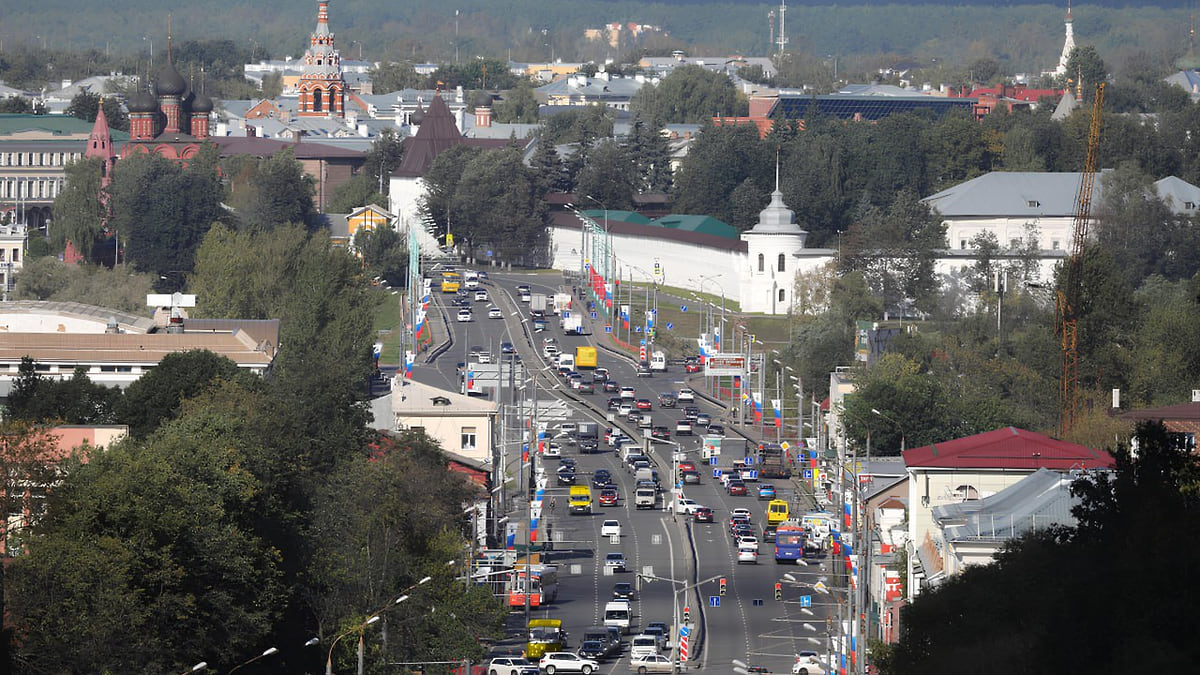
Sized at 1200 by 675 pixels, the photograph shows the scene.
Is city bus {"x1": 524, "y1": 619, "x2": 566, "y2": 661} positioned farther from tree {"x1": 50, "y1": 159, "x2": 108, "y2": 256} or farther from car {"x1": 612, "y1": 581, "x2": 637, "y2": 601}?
tree {"x1": 50, "y1": 159, "x2": 108, "y2": 256}

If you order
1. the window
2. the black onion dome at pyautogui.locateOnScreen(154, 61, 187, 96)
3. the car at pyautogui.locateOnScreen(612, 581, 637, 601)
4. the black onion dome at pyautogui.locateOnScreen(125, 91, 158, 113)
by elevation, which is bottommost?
the car at pyautogui.locateOnScreen(612, 581, 637, 601)

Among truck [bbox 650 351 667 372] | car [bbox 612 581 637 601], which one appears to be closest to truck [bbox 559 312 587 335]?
truck [bbox 650 351 667 372]

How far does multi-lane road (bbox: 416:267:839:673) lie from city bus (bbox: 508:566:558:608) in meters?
0.29

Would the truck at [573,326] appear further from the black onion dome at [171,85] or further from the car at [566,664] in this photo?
the black onion dome at [171,85]

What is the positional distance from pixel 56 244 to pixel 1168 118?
62719 mm

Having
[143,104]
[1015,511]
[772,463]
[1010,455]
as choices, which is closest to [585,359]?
[772,463]

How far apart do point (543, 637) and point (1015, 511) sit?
9.50 meters

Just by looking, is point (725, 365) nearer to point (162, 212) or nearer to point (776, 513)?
point (776, 513)

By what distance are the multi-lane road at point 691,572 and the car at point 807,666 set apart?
318 millimetres

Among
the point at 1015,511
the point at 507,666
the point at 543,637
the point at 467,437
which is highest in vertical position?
the point at 467,437

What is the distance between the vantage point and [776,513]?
63.2 m

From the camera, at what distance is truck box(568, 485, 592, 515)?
65.2m

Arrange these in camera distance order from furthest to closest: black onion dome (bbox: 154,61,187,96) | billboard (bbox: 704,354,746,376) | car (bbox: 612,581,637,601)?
1. black onion dome (bbox: 154,61,187,96)
2. billboard (bbox: 704,354,746,376)
3. car (bbox: 612,581,637,601)

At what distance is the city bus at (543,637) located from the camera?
4625 centimetres
